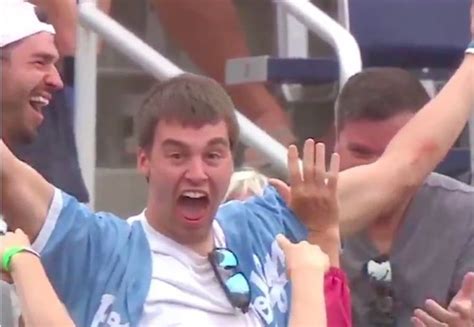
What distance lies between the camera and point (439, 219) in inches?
134

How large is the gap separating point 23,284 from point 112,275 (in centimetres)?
28

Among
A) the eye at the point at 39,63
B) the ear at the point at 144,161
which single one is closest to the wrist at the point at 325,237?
the ear at the point at 144,161

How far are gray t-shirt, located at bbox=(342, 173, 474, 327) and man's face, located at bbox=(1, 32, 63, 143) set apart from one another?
830 mm

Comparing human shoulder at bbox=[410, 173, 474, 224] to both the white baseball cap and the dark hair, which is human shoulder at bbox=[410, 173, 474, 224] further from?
the white baseball cap

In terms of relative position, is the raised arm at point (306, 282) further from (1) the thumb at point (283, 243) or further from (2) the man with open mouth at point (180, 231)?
(2) the man with open mouth at point (180, 231)

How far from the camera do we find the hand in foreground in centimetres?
300

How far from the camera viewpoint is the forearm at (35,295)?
2.45 m

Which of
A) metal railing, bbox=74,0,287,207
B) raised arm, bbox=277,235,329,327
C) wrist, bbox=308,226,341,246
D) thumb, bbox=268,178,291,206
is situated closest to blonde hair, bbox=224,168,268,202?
metal railing, bbox=74,0,287,207

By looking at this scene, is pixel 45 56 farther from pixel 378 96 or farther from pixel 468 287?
pixel 468 287

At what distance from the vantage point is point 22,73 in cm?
309

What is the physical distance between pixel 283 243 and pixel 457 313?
0.48 m

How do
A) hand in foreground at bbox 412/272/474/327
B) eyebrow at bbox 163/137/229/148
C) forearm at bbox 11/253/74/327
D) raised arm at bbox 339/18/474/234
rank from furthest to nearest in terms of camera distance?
raised arm at bbox 339/18/474/234 → hand in foreground at bbox 412/272/474/327 → eyebrow at bbox 163/137/229/148 → forearm at bbox 11/253/74/327

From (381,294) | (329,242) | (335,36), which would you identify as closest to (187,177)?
(329,242)

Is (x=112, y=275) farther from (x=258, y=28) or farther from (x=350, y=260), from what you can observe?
(x=258, y=28)
